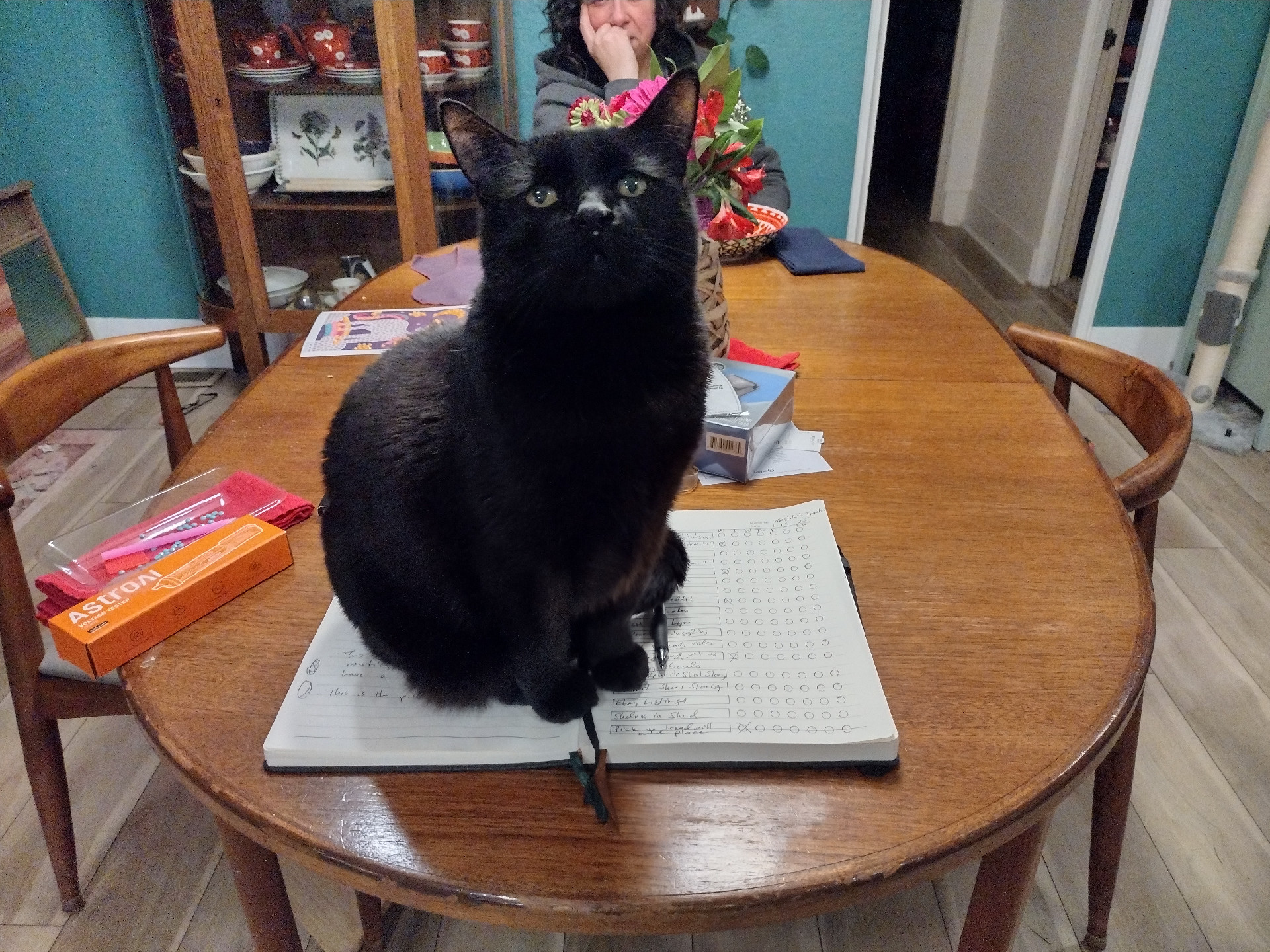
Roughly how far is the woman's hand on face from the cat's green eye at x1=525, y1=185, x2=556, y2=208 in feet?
5.26

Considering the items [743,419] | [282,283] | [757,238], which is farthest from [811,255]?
[282,283]

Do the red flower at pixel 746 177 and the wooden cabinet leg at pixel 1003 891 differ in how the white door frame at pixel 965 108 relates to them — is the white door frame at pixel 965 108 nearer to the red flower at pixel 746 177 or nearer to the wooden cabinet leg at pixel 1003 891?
the red flower at pixel 746 177

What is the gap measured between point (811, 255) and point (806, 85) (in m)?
1.39

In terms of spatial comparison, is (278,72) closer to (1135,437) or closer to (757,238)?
(757,238)

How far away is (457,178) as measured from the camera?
8.18 feet

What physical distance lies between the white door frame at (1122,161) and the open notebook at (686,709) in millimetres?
2102

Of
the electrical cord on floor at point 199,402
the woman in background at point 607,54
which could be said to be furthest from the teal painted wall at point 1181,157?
the electrical cord on floor at point 199,402

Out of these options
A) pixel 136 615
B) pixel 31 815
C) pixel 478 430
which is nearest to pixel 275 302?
pixel 31 815

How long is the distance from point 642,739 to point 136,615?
0.44 m

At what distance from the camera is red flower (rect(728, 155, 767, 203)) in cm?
116

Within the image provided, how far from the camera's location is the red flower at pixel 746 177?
1.16 metres

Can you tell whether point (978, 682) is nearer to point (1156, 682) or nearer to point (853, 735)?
point (853, 735)

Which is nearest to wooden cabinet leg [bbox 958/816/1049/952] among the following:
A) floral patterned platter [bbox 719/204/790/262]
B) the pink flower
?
the pink flower

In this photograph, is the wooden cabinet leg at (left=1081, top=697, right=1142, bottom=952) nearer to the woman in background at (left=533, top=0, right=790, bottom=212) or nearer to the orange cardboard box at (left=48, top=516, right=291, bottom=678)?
the orange cardboard box at (left=48, top=516, right=291, bottom=678)
